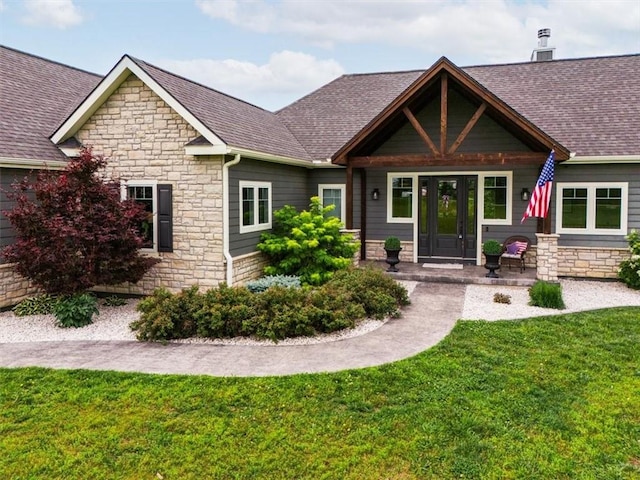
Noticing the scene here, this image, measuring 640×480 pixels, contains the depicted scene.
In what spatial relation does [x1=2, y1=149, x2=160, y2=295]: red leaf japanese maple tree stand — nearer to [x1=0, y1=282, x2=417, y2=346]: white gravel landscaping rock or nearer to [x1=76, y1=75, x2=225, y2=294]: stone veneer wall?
[x1=0, y1=282, x2=417, y2=346]: white gravel landscaping rock

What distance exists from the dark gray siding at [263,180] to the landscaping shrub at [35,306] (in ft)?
11.4

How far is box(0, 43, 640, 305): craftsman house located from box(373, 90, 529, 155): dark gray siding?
0.03m

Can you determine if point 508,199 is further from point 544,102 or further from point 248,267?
point 248,267

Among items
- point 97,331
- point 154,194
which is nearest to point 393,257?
point 154,194

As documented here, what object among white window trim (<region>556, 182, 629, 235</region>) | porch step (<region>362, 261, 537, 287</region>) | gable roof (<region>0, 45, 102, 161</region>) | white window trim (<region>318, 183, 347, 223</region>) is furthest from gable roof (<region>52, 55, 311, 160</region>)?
white window trim (<region>556, 182, 629, 235</region>)

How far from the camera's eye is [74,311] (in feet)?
26.4

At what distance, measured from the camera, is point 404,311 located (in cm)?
870

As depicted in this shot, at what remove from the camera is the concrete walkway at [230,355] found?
596 cm

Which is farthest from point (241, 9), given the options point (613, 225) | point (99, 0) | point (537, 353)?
point (537, 353)

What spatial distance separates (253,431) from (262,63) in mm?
38422

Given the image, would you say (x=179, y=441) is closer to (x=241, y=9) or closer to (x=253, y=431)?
(x=253, y=431)

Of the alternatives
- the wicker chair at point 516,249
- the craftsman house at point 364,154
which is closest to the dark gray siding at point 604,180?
the craftsman house at point 364,154

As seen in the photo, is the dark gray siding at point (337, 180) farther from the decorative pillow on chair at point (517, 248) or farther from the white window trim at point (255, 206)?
the decorative pillow on chair at point (517, 248)

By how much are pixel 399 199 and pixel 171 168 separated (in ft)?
21.5
